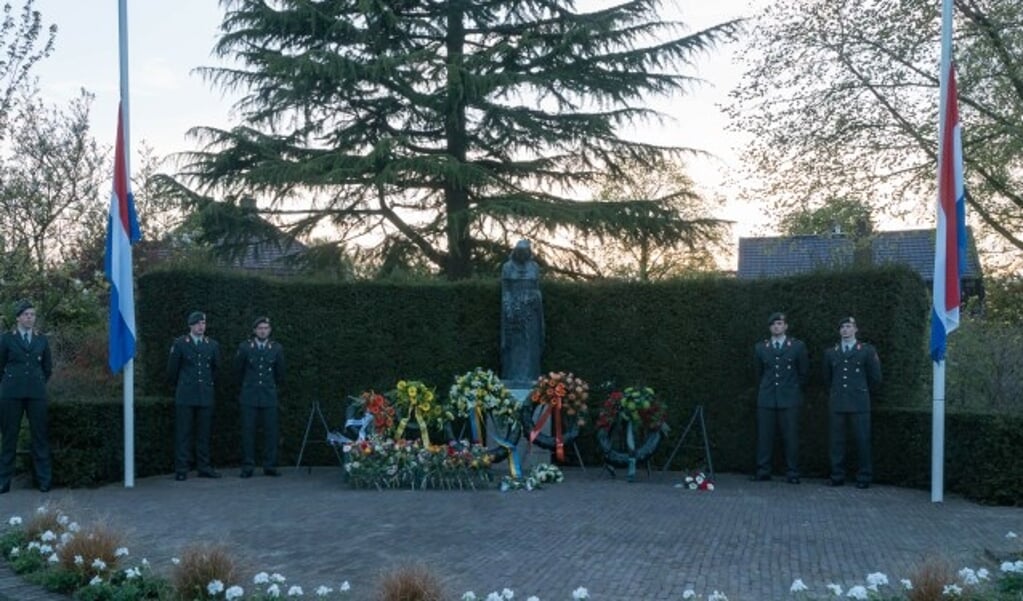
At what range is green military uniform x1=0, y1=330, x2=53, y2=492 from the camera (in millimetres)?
11039

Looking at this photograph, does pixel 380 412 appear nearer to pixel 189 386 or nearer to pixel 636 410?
pixel 189 386

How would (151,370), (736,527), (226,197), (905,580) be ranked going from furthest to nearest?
(226,197)
(151,370)
(736,527)
(905,580)

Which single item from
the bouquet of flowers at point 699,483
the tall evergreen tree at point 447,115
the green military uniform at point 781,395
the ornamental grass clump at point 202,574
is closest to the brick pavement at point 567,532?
the bouquet of flowers at point 699,483

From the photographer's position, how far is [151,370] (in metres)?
13.2

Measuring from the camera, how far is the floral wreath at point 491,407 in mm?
12102

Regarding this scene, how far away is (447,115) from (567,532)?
1391 cm

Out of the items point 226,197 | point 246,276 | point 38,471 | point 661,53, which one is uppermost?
point 661,53

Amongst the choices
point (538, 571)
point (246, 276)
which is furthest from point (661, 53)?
point (538, 571)

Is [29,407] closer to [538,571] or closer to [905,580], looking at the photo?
[538,571]

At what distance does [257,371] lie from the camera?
498 inches

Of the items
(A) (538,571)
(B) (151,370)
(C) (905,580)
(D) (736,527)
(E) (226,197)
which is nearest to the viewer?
(C) (905,580)

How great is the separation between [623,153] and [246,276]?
1035 centimetres

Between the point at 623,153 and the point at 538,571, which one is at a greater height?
the point at 623,153

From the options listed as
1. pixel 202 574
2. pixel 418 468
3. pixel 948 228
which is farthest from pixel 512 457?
pixel 202 574
